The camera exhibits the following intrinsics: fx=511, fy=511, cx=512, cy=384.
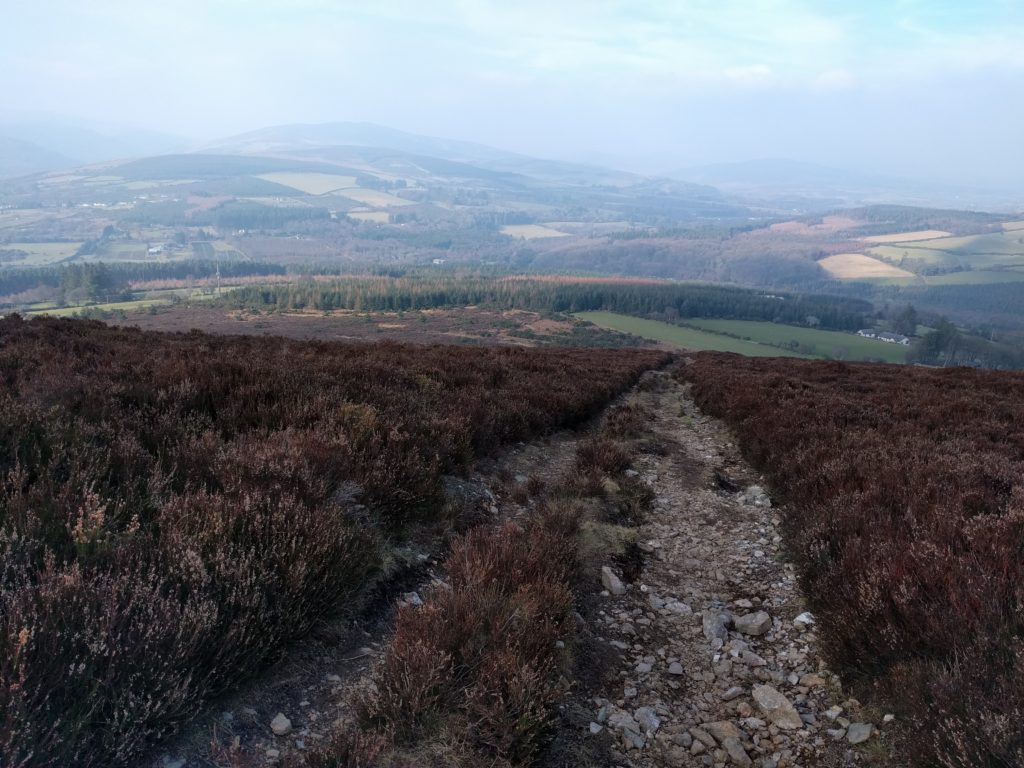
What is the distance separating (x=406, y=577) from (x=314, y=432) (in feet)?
5.99

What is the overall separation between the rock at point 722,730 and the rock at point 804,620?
1468 mm

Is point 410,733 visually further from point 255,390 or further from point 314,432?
point 255,390

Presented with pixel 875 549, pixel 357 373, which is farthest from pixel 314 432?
pixel 875 549

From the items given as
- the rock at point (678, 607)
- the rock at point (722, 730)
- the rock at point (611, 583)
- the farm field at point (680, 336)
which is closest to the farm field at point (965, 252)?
the farm field at point (680, 336)

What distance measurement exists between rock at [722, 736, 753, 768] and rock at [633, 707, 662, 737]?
0.40 m

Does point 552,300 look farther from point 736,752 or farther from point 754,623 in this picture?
point 736,752

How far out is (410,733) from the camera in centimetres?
266

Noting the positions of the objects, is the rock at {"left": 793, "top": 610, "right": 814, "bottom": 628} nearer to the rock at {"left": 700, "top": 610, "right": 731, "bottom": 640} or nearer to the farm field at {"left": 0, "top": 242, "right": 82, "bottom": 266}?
the rock at {"left": 700, "top": 610, "right": 731, "bottom": 640}

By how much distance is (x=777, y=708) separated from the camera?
347 cm

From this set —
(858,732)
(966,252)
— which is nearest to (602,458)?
(858,732)

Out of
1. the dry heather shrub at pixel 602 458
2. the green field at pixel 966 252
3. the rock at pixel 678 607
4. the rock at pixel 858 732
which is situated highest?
the green field at pixel 966 252

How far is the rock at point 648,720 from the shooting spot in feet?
10.6

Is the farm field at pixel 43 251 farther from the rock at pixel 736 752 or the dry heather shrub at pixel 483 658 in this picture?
the rock at pixel 736 752

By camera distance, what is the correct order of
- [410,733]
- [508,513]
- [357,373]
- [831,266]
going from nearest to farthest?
[410,733] → [508,513] → [357,373] → [831,266]
